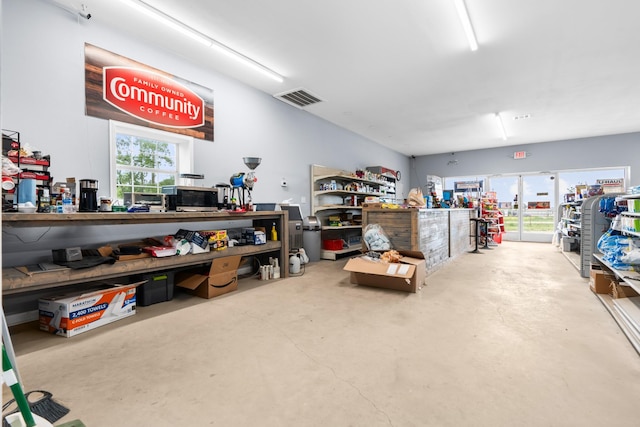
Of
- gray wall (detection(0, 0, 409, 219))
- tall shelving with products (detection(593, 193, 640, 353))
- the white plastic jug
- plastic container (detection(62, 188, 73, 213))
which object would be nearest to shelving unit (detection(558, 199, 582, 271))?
tall shelving with products (detection(593, 193, 640, 353))

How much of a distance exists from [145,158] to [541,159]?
1087cm

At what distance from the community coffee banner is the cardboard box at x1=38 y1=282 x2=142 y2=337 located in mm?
2021

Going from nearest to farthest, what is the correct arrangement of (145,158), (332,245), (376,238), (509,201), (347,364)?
(347,364) < (145,158) < (376,238) < (332,245) < (509,201)

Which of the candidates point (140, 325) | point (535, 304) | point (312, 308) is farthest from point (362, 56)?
point (140, 325)

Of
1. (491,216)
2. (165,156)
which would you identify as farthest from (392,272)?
(491,216)

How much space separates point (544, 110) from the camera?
6.54m

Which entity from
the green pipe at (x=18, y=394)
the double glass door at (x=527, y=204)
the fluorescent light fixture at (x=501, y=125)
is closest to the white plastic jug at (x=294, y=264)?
the green pipe at (x=18, y=394)

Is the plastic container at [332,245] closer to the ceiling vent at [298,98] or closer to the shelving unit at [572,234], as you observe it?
the ceiling vent at [298,98]

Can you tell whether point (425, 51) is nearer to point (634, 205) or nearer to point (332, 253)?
point (634, 205)

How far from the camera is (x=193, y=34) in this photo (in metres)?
3.70

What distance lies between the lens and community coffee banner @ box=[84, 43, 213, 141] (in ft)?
11.2

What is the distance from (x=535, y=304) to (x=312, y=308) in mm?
2525

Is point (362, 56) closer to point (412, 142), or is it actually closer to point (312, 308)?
point (312, 308)

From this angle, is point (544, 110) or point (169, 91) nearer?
point (169, 91)
